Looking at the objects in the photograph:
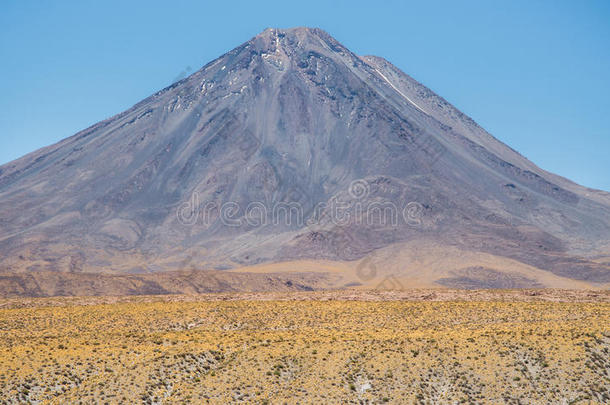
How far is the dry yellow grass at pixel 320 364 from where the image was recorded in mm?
25344

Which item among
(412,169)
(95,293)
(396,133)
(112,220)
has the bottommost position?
(95,293)

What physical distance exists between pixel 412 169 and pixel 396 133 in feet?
56.1

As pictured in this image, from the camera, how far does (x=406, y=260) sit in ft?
374

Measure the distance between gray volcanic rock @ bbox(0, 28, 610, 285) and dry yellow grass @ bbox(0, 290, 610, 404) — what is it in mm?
83901

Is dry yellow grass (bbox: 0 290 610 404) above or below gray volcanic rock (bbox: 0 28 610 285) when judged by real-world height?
below

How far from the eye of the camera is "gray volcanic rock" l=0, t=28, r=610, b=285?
407 feet

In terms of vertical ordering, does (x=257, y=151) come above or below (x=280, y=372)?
above

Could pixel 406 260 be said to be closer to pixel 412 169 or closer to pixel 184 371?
pixel 412 169

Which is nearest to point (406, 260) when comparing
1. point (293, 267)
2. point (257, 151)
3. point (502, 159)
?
point (293, 267)

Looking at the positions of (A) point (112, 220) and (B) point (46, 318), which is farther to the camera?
(A) point (112, 220)

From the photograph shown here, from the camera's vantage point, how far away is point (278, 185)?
144375 mm

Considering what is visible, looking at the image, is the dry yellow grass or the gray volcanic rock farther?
the gray volcanic rock

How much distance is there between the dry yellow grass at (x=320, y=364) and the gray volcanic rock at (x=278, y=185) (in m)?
83.9

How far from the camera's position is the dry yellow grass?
25344mm
